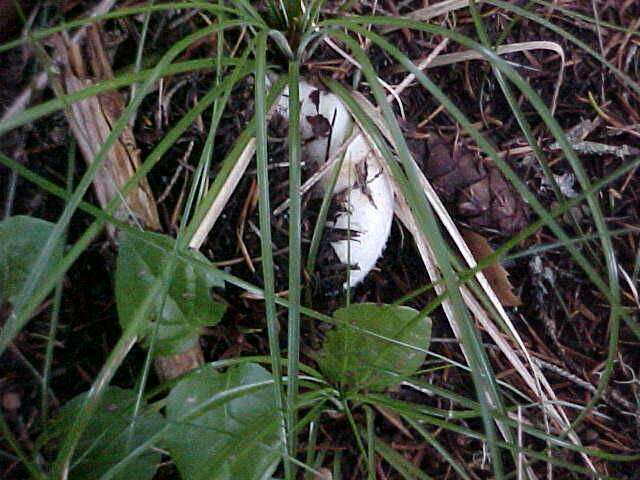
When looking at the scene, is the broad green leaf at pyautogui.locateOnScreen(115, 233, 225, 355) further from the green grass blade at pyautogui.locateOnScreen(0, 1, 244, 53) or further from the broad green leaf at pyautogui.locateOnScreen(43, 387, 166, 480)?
the green grass blade at pyautogui.locateOnScreen(0, 1, 244, 53)

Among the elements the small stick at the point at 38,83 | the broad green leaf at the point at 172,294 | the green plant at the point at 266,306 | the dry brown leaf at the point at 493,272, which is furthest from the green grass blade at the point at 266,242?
the dry brown leaf at the point at 493,272

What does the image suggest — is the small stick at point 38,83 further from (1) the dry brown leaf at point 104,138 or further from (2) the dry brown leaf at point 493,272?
(2) the dry brown leaf at point 493,272

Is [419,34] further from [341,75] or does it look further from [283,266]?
[283,266]

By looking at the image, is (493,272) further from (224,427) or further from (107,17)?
(107,17)

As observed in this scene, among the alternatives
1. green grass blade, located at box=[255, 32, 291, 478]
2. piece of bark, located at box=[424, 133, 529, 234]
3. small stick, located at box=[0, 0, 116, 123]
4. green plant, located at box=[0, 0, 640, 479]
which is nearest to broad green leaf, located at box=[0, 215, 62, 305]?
green plant, located at box=[0, 0, 640, 479]

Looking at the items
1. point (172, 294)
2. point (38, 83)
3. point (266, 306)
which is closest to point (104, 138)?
point (38, 83)

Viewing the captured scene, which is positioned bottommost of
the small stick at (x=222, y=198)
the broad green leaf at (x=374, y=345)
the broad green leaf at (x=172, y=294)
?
the broad green leaf at (x=374, y=345)

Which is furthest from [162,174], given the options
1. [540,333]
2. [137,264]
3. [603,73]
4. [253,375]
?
[603,73]
